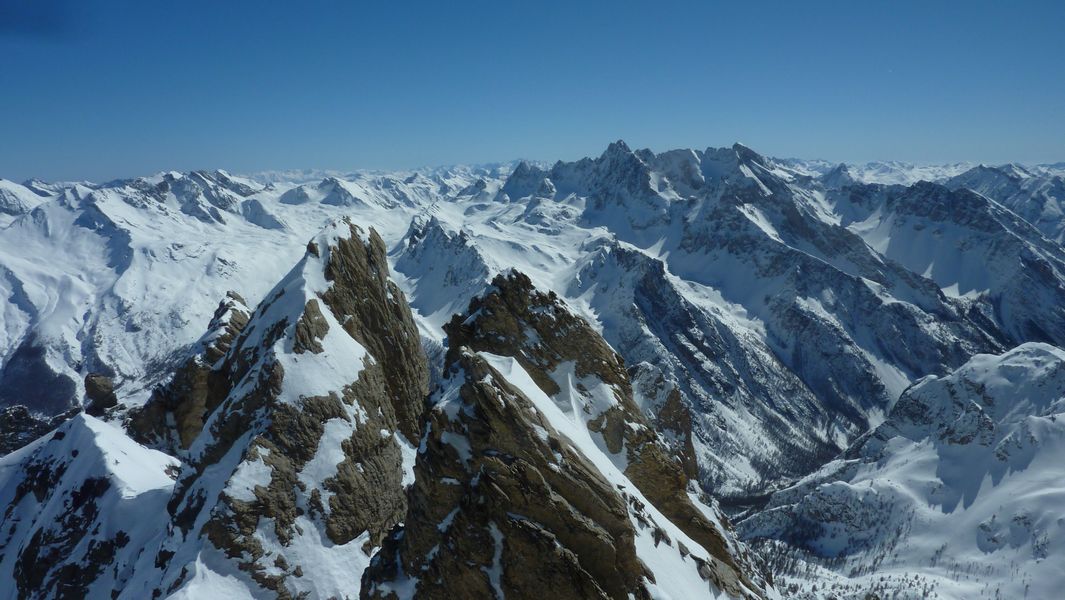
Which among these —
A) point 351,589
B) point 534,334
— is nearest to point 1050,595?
point 534,334

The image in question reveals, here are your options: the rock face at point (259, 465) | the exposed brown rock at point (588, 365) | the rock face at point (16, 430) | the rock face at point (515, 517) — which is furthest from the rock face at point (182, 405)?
the rock face at point (16, 430)

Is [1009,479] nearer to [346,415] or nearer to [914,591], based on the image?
[914,591]

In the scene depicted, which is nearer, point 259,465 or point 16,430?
point 259,465

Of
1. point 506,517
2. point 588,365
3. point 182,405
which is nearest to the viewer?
point 506,517

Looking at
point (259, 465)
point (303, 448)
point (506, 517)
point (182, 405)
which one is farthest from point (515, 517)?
point (182, 405)

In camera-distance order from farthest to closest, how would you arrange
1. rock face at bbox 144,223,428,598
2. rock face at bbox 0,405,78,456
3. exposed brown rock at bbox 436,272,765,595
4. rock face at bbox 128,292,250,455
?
1. rock face at bbox 0,405,78,456
2. rock face at bbox 128,292,250,455
3. exposed brown rock at bbox 436,272,765,595
4. rock face at bbox 144,223,428,598

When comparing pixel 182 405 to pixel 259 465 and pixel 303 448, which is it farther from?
pixel 259 465

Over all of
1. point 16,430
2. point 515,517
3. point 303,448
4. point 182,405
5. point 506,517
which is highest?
point 515,517

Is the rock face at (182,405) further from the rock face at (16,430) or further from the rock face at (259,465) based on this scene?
the rock face at (16,430)

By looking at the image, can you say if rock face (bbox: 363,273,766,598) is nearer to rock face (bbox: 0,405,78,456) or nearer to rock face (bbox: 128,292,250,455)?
rock face (bbox: 128,292,250,455)

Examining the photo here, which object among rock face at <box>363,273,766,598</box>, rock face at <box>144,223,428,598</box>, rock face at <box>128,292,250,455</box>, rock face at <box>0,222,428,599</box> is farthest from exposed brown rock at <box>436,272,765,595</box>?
rock face at <box>128,292,250,455</box>

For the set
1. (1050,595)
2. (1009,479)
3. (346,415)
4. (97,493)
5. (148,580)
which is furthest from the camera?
(1009,479)
